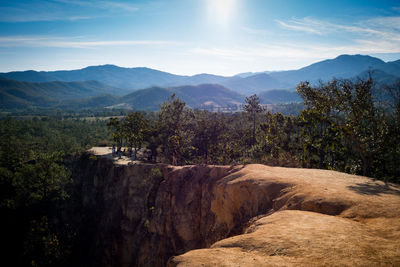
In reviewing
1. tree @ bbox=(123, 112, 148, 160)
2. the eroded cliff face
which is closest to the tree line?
tree @ bbox=(123, 112, 148, 160)

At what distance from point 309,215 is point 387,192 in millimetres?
5785

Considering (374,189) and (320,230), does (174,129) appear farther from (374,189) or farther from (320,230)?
(320,230)

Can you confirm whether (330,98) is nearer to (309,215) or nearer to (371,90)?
(371,90)

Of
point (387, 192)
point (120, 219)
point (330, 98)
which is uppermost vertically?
point (330, 98)

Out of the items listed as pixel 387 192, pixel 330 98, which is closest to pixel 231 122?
pixel 330 98

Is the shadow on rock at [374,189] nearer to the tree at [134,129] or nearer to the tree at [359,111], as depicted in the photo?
the tree at [359,111]

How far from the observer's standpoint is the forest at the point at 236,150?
2225 cm

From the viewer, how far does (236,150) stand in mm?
41875

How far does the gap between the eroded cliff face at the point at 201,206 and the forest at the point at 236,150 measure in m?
5.62

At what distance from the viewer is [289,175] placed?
1806cm

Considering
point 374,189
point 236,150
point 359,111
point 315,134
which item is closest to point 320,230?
point 374,189

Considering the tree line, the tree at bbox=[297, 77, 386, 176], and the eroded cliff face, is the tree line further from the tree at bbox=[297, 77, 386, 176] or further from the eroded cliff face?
the eroded cliff face

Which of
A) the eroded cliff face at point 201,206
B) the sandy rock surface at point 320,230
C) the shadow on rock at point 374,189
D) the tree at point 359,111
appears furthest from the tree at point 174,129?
the shadow on rock at point 374,189

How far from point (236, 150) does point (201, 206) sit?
61.5ft
